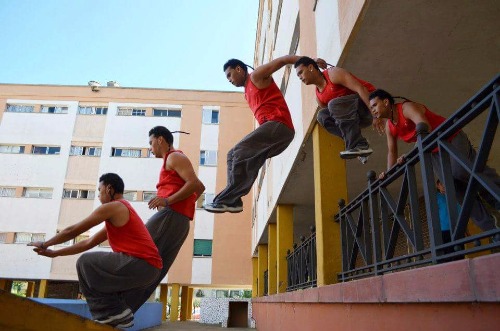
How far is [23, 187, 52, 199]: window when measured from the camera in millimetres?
28156

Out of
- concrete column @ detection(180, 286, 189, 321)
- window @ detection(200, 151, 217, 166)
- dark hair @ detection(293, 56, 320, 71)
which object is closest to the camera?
dark hair @ detection(293, 56, 320, 71)

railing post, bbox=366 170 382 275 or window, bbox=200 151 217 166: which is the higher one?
window, bbox=200 151 217 166

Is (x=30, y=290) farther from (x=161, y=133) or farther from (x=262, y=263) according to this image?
(x=161, y=133)

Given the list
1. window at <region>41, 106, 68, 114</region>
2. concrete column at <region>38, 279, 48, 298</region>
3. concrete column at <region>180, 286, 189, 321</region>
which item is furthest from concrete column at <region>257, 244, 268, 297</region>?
window at <region>41, 106, 68, 114</region>

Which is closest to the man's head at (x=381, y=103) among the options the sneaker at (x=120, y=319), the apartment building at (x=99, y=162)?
the sneaker at (x=120, y=319)

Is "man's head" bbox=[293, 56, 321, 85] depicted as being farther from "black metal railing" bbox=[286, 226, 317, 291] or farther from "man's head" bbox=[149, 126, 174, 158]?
"black metal railing" bbox=[286, 226, 317, 291]

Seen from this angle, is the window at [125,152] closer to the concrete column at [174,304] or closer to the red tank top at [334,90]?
the concrete column at [174,304]

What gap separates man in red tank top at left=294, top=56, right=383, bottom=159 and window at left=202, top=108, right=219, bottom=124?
26.0m

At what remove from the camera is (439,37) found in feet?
14.6

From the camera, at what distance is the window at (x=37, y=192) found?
28156 millimetres

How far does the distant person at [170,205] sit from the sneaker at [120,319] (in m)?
A: 0.20

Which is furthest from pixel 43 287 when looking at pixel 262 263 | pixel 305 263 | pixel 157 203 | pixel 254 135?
pixel 254 135

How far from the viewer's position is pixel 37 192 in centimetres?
2833

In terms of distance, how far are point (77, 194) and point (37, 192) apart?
2.68 m
